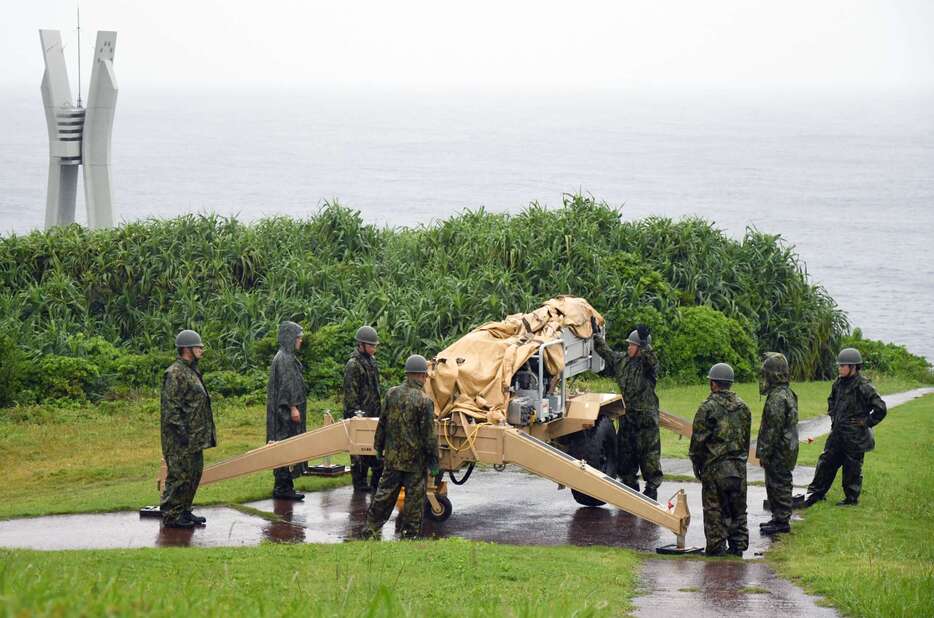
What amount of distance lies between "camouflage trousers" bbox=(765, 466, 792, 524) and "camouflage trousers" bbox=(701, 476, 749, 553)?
1.05 m

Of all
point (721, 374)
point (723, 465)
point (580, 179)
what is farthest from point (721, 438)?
point (580, 179)

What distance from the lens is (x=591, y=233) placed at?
2702cm

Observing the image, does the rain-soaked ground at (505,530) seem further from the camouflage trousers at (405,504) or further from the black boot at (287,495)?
the camouflage trousers at (405,504)

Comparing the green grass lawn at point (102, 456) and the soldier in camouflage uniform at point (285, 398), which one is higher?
the soldier in camouflage uniform at point (285, 398)

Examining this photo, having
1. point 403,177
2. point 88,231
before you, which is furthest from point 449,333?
point 403,177

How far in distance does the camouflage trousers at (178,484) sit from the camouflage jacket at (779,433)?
5.51 metres

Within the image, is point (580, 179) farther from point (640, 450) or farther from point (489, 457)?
point (489, 457)

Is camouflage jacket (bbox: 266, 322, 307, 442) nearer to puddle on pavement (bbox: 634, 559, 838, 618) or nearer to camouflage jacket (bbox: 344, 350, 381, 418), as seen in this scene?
camouflage jacket (bbox: 344, 350, 381, 418)

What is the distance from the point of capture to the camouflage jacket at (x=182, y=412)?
1355cm

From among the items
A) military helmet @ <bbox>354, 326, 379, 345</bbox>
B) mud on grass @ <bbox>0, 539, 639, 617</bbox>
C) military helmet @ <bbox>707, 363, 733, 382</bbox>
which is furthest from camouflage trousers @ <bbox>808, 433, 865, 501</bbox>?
military helmet @ <bbox>354, 326, 379, 345</bbox>

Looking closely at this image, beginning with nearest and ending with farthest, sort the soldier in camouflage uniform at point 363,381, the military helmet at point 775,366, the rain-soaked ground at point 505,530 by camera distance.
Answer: the rain-soaked ground at point 505,530
the military helmet at point 775,366
the soldier in camouflage uniform at point 363,381

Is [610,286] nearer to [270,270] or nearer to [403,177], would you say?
[270,270]

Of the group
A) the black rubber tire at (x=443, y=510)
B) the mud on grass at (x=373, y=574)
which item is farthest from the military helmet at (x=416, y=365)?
the black rubber tire at (x=443, y=510)

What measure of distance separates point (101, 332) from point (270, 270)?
132 inches
